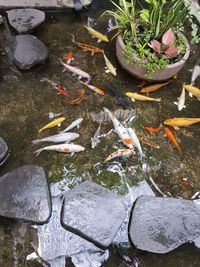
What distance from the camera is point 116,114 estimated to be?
182 inches

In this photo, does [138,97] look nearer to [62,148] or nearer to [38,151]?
[62,148]

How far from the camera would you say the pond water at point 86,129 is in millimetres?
3543

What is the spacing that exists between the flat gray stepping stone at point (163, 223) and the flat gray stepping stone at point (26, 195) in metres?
0.93

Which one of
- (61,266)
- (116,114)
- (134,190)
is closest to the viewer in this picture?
(61,266)

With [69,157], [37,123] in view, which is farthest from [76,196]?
[37,123]

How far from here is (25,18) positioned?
5285 millimetres

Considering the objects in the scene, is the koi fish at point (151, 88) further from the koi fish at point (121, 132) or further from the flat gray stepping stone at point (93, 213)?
the flat gray stepping stone at point (93, 213)

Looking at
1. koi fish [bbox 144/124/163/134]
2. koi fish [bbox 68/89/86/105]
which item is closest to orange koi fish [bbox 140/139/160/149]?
koi fish [bbox 144/124/163/134]

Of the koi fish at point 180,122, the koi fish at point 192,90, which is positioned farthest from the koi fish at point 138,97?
the koi fish at point 192,90

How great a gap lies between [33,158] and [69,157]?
1.37ft

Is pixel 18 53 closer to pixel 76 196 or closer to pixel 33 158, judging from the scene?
pixel 33 158

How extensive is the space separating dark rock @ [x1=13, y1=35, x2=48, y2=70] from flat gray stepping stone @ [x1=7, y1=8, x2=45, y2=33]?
0.25 metres

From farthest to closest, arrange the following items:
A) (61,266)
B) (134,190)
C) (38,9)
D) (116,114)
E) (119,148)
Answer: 1. (38,9)
2. (116,114)
3. (119,148)
4. (134,190)
5. (61,266)

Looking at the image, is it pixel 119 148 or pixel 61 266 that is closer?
pixel 61 266
